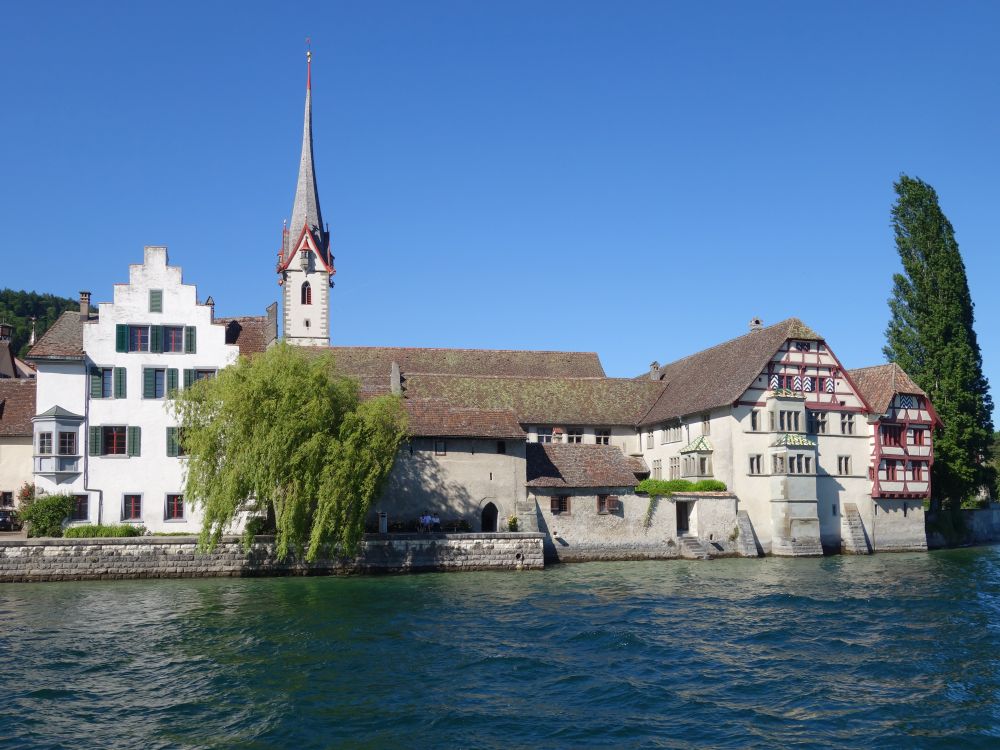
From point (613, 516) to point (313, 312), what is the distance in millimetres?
37533

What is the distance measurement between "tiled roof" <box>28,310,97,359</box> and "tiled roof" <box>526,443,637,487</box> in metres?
22.2

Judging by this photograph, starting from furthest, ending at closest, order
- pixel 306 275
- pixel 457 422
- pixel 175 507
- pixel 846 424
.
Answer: pixel 306 275 < pixel 846 424 < pixel 457 422 < pixel 175 507

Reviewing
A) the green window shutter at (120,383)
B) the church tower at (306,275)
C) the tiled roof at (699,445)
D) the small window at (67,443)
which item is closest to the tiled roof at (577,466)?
the tiled roof at (699,445)

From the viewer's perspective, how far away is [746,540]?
158ft

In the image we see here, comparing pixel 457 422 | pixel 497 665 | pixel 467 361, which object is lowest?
pixel 497 665

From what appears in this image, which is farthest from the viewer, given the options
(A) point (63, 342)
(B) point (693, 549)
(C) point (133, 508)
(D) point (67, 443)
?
(B) point (693, 549)

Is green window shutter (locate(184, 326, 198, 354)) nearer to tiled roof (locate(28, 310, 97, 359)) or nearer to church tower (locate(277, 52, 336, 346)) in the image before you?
tiled roof (locate(28, 310, 97, 359))

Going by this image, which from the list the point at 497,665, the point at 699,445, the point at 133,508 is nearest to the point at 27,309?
the point at 133,508

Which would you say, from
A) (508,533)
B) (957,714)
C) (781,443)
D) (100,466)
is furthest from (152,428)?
(957,714)

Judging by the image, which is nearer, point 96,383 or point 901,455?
point 96,383

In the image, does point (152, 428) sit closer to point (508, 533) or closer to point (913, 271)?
point (508, 533)

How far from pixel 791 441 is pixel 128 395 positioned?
108 feet

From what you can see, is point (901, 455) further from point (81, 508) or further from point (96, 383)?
point (81, 508)

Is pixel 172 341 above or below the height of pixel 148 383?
above
